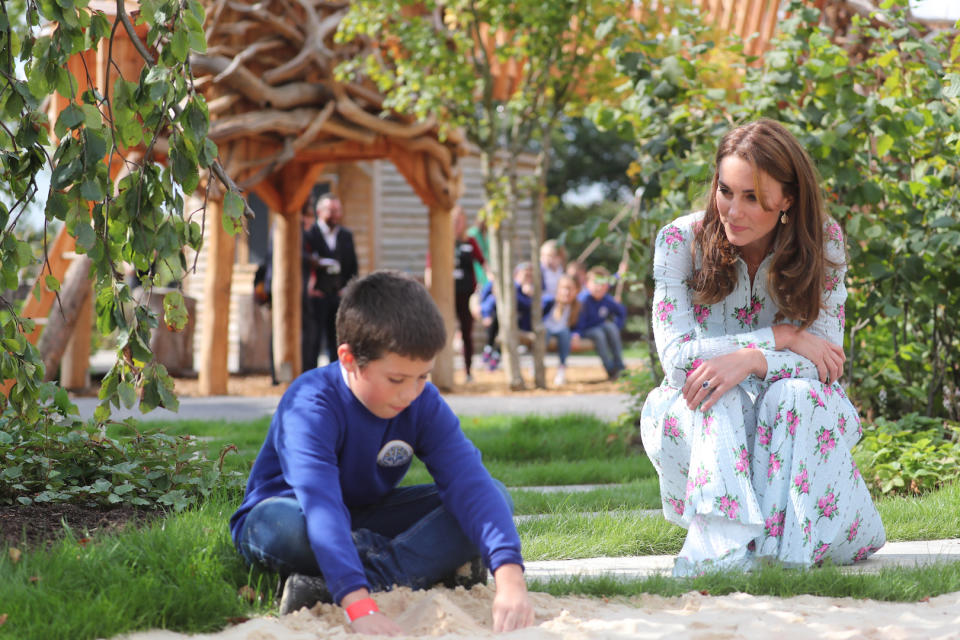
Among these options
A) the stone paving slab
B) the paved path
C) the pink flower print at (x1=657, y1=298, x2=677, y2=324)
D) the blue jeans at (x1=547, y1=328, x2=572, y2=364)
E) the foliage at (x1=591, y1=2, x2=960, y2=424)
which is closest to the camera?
the stone paving slab

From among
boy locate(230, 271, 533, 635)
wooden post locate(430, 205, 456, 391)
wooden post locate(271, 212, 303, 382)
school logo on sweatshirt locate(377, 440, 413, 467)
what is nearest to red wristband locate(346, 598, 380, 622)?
boy locate(230, 271, 533, 635)

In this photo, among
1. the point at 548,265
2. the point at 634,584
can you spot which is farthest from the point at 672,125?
the point at 548,265

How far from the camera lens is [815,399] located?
2953mm

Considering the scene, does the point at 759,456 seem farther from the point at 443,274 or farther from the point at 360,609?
the point at 443,274

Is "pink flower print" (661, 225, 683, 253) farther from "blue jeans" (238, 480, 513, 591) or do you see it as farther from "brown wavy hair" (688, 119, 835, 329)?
"blue jeans" (238, 480, 513, 591)

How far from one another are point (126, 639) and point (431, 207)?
286 inches

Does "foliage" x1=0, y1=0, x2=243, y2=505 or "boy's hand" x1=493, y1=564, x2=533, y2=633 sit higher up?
"foliage" x1=0, y1=0, x2=243, y2=505

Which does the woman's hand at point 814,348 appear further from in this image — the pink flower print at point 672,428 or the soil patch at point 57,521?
the soil patch at point 57,521

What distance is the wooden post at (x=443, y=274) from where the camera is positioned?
9.09 meters

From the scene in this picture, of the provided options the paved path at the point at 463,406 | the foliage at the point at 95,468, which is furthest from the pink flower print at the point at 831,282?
the paved path at the point at 463,406

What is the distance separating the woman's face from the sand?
A: 107 cm

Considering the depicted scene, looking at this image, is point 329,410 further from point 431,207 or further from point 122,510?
point 431,207

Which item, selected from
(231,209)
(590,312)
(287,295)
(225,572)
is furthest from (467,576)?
(590,312)

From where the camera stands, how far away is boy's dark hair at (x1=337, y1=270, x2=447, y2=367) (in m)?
2.39
